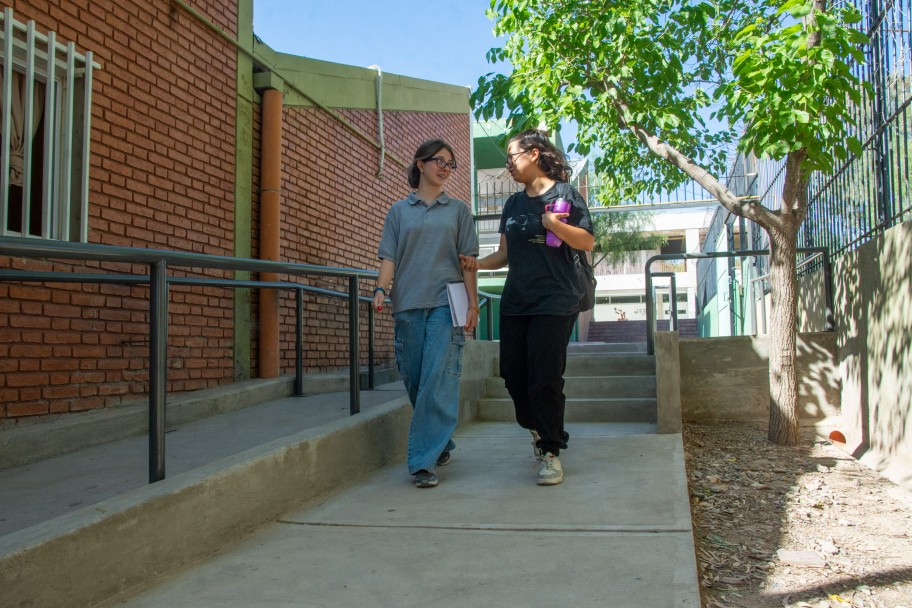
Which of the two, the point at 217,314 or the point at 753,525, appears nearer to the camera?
the point at 753,525

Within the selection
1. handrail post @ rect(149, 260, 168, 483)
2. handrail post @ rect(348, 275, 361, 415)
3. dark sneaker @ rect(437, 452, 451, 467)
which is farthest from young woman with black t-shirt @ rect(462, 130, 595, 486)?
handrail post @ rect(149, 260, 168, 483)

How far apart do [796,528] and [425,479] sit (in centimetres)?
166

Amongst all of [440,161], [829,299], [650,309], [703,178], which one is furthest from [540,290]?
[829,299]

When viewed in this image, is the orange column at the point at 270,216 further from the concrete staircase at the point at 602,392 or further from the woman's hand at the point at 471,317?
the woman's hand at the point at 471,317

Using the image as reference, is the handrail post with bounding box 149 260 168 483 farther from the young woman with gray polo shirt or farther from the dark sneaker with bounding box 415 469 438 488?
the dark sneaker with bounding box 415 469 438 488

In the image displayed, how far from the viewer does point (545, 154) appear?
11.6 ft

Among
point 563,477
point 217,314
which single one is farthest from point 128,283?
point 563,477

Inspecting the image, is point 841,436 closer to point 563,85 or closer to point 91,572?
point 563,85

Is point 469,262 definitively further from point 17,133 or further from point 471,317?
point 17,133

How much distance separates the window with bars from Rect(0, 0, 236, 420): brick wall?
88mm

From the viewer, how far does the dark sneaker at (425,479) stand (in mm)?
3391

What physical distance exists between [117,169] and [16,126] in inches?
24.9

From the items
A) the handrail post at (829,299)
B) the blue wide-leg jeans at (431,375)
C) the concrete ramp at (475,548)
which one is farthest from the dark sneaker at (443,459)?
the handrail post at (829,299)

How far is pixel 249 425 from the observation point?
4.42 meters
